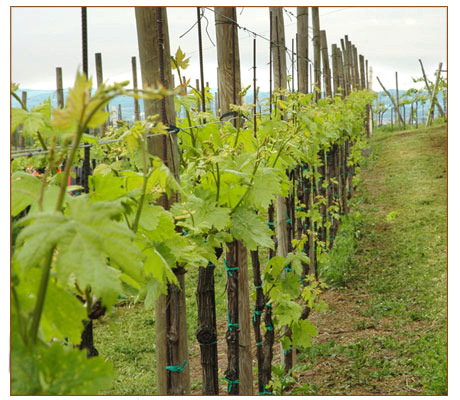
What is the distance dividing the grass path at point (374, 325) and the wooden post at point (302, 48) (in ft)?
8.41

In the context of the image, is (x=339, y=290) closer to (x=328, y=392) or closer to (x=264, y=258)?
(x=264, y=258)

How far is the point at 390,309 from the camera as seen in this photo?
6.09 m

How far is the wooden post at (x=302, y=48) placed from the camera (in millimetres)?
6105

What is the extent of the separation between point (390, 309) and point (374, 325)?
526mm

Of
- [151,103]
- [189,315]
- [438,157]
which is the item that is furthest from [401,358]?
[438,157]

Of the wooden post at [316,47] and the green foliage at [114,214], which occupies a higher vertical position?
the wooden post at [316,47]

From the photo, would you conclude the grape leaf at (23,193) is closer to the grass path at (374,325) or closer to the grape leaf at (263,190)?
the grass path at (374,325)

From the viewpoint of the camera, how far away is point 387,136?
22453mm

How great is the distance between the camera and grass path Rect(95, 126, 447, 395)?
4.54m

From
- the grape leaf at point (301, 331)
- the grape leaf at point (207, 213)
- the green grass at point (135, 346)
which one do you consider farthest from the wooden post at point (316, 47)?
the grape leaf at point (207, 213)

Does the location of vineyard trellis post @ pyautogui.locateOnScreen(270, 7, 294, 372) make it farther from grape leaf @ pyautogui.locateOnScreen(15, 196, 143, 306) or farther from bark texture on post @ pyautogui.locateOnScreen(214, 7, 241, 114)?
grape leaf @ pyautogui.locateOnScreen(15, 196, 143, 306)

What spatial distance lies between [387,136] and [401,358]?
61.7 ft

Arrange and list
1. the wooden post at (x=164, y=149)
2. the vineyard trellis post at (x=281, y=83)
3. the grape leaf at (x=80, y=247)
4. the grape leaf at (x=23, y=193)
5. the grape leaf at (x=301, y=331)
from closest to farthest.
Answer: the grape leaf at (x=80, y=247)
the grape leaf at (x=23, y=193)
the wooden post at (x=164, y=149)
the grape leaf at (x=301, y=331)
the vineyard trellis post at (x=281, y=83)

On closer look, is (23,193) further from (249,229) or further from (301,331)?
(301,331)
